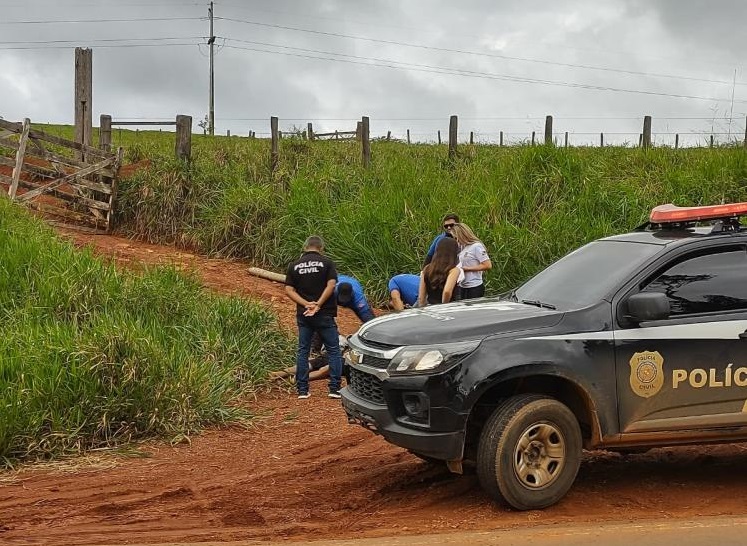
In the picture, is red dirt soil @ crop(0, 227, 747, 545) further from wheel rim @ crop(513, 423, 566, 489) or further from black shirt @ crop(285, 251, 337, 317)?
black shirt @ crop(285, 251, 337, 317)

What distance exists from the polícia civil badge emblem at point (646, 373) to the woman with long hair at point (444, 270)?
3.90 metres

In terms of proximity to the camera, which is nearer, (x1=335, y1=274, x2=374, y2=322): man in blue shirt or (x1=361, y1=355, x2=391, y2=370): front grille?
(x1=361, y1=355, x2=391, y2=370): front grille

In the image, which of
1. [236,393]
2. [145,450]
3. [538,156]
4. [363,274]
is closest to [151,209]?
[363,274]

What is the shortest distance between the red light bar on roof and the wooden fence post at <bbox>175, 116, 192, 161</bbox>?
12792 mm

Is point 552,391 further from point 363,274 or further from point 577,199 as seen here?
point 577,199

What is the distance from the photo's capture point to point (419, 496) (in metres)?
5.81

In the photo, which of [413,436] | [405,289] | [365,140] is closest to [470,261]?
[405,289]

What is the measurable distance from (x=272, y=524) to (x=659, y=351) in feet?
8.33

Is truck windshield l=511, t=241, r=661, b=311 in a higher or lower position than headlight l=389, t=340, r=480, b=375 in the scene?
higher

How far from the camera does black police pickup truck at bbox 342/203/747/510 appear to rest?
5.21 m

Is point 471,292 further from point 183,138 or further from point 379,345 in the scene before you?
point 183,138

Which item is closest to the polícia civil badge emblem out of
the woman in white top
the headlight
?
the headlight

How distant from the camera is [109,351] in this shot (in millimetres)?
7680

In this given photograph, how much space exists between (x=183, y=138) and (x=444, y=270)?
9861mm
